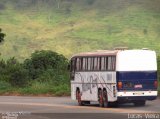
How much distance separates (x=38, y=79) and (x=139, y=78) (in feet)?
107

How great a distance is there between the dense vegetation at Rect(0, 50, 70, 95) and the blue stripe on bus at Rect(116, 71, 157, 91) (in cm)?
1845

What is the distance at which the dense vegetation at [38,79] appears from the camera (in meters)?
53.6

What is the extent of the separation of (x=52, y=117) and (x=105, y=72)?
744cm

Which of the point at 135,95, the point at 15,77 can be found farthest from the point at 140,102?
the point at 15,77

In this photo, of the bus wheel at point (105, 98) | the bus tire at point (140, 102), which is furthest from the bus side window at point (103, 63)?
the bus tire at point (140, 102)

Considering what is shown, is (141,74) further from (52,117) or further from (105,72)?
(52,117)

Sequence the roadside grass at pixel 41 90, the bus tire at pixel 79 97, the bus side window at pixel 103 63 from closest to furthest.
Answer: the bus side window at pixel 103 63 < the bus tire at pixel 79 97 < the roadside grass at pixel 41 90

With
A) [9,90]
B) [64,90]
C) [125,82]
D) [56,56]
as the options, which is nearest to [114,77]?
[125,82]

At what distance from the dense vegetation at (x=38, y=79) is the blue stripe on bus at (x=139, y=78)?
60.5ft

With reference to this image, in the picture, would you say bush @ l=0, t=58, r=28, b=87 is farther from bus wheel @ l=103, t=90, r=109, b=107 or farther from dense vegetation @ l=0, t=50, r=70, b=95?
bus wheel @ l=103, t=90, r=109, b=107

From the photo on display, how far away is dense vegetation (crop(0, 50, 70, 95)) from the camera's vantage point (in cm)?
5363

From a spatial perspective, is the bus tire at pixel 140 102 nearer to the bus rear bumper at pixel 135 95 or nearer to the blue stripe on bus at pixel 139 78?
the bus rear bumper at pixel 135 95

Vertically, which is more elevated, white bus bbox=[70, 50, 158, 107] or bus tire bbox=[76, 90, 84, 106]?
white bus bbox=[70, 50, 158, 107]

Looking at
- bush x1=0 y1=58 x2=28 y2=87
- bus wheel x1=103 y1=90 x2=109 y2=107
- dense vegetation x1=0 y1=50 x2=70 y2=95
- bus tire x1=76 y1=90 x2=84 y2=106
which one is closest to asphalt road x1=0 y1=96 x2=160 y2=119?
bus wheel x1=103 y1=90 x2=109 y2=107
